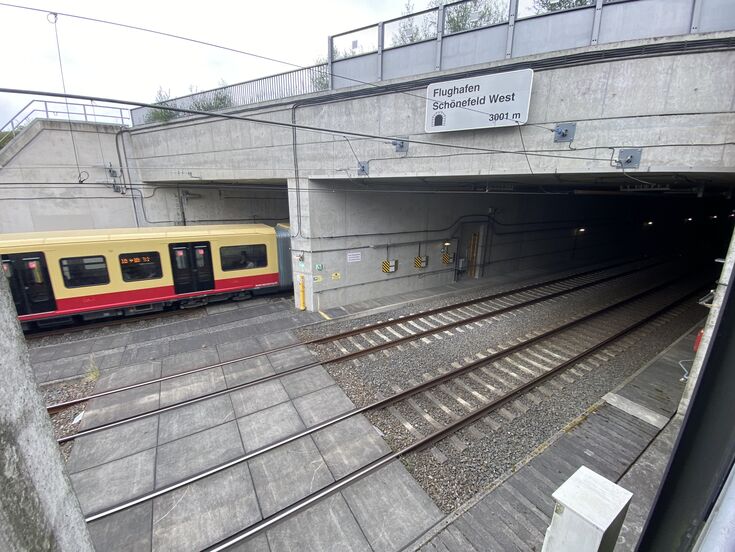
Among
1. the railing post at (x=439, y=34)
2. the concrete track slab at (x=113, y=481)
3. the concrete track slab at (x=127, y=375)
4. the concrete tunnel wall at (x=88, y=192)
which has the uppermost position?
the railing post at (x=439, y=34)

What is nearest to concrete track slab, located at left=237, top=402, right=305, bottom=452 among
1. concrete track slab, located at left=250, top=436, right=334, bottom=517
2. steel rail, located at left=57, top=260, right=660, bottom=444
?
concrete track slab, located at left=250, top=436, right=334, bottom=517

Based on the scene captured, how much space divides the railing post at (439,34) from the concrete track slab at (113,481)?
11.5 m

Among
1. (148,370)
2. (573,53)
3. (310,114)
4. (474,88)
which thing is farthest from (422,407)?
(310,114)

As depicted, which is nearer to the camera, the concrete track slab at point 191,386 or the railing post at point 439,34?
the concrete track slab at point 191,386

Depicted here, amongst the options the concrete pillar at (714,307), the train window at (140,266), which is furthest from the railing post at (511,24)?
the train window at (140,266)

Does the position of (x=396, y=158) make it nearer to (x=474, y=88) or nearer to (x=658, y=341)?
(x=474, y=88)

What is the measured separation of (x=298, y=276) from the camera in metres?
13.1

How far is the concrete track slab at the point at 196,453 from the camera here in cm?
570

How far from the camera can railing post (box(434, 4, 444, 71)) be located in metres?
9.16

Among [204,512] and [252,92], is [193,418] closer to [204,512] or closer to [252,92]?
[204,512]

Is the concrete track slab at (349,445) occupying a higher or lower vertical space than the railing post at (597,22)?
lower

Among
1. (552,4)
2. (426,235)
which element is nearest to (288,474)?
(426,235)

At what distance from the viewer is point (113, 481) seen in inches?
217

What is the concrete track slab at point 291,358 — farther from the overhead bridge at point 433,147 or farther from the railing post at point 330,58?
the railing post at point 330,58
